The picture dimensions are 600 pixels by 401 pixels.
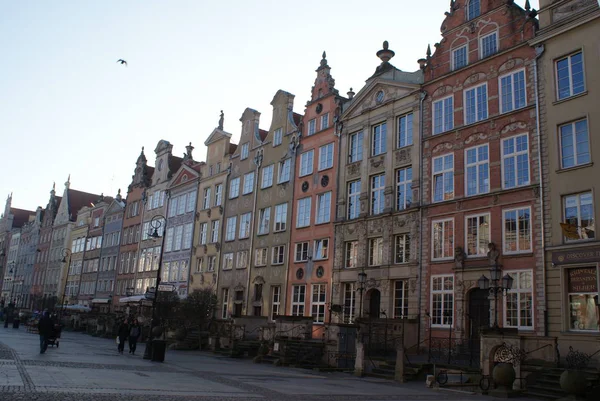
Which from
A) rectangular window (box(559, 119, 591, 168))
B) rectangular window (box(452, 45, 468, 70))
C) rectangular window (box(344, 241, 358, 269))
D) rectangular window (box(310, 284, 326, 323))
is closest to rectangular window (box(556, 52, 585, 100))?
rectangular window (box(559, 119, 591, 168))

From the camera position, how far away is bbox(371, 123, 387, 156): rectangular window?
32.4 m

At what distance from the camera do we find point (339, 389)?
1723 cm

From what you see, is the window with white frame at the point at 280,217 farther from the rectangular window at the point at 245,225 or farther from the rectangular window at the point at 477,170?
the rectangular window at the point at 477,170

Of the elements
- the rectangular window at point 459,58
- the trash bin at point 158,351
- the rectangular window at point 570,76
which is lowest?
the trash bin at point 158,351

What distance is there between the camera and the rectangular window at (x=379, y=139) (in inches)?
1275

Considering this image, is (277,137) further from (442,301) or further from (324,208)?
(442,301)

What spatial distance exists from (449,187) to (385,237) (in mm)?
4486

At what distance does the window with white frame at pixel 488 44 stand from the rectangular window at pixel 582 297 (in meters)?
10.6

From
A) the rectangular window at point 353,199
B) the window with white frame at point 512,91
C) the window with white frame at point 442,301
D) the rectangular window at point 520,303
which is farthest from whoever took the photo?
the rectangular window at point 353,199

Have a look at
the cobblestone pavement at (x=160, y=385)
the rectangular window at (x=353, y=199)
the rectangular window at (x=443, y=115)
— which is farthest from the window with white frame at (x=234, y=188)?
the cobblestone pavement at (x=160, y=385)

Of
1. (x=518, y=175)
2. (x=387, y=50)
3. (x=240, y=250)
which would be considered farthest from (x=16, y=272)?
(x=518, y=175)

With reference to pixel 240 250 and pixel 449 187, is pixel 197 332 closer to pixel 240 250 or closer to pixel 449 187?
pixel 240 250

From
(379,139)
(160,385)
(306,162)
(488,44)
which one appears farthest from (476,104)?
(160,385)

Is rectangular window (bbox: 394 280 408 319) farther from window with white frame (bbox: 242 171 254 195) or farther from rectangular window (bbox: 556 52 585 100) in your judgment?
window with white frame (bbox: 242 171 254 195)
